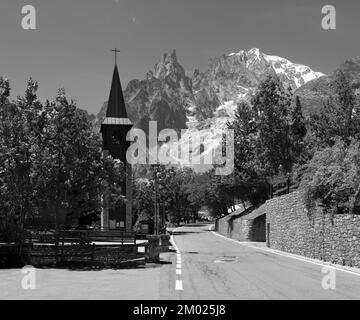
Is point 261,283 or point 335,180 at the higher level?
point 335,180

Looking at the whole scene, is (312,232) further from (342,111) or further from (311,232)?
(342,111)

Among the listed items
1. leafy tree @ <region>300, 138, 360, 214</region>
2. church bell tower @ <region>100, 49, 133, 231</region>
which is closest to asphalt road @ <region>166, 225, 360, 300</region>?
leafy tree @ <region>300, 138, 360, 214</region>

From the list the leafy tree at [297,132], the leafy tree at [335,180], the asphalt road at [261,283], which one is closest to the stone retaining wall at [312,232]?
the leafy tree at [335,180]

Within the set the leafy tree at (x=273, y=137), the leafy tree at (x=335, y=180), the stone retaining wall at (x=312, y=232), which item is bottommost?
the stone retaining wall at (x=312, y=232)

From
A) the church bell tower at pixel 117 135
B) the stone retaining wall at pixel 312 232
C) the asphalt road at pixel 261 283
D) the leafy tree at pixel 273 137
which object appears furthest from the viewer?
the church bell tower at pixel 117 135

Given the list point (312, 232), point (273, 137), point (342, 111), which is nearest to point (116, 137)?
point (273, 137)

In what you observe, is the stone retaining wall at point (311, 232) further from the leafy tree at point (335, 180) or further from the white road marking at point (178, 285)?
the white road marking at point (178, 285)

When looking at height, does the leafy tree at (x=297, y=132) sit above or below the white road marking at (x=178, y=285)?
above

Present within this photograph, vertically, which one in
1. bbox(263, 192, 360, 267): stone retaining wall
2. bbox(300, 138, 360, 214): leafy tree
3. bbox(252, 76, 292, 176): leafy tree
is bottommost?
bbox(263, 192, 360, 267): stone retaining wall

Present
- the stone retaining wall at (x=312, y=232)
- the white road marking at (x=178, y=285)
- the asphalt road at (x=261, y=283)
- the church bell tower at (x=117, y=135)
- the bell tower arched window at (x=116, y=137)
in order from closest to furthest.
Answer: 1. the asphalt road at (x=261, y=283)
2. the white road marking at (x=178, y=285)
3. the stone retaining wall at (x=312, y=232)
4. the church bell tower at (x=117, y=135)
5. the bell tower arched window at (x=116, y=137)

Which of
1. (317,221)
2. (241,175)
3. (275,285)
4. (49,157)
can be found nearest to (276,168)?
(241,175)

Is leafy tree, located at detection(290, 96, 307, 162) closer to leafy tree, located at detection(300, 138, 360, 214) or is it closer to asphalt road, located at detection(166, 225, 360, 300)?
leafy tree, located at detection(300, 138, 360, 214)

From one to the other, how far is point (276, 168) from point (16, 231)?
30725 millimetres

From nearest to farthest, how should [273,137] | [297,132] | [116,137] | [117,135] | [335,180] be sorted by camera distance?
[335,180] < [273,137] < [297,132] < [116,137] < [117,135]
